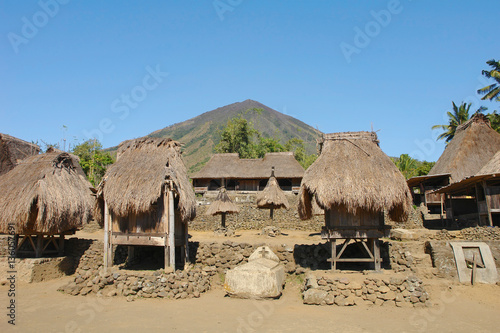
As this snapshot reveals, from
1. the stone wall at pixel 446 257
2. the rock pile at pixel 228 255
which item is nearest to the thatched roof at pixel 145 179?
the rock pile at pixel 228 255

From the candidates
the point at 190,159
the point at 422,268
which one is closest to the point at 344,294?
the point at 422,268

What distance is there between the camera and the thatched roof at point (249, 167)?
1239 inches

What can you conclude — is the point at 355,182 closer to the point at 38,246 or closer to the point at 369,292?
the point at 369,292

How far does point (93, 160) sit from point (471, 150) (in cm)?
3031

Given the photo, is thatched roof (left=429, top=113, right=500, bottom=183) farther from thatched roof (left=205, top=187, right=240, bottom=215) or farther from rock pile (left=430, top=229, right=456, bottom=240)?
thatched roof (left=205, top=187, right=240, bottom=215)

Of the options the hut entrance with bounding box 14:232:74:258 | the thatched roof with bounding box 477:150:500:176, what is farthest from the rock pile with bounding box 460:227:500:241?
the hut entrance with bounding box 14:232:74:258

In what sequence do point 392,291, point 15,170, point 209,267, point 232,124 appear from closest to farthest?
point 392,291, point 209,267, point 15,170, point 232,124

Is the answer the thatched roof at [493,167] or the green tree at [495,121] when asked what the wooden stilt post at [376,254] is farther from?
the green tree at [495,121]

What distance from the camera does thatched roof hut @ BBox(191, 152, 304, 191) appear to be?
31578 mm

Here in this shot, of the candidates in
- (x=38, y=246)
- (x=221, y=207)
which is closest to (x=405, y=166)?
(x=221, y=207)

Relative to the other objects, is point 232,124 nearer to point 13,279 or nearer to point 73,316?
point 13,279

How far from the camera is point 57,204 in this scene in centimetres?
1383

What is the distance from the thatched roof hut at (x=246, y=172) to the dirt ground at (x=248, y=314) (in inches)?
791

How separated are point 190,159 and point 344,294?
81763 mm
